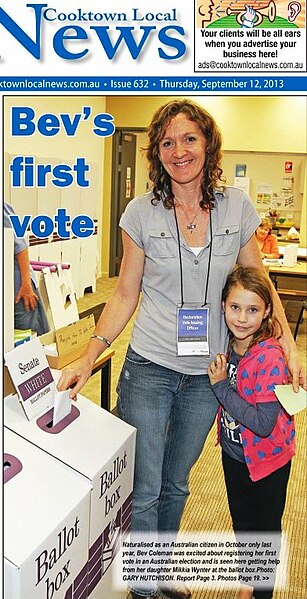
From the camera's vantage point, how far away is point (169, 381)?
3.92 feet

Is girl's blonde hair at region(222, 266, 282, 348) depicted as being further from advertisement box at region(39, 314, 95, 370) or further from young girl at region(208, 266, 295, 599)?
advertisement box at region(39, 314, 95, 370)

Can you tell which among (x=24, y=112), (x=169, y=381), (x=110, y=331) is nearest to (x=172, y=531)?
(x=169, y=381)

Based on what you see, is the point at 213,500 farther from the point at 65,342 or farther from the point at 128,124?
the point at 128,124

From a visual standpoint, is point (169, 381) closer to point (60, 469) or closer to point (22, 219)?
point (60, 469)

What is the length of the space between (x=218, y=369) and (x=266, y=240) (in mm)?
250

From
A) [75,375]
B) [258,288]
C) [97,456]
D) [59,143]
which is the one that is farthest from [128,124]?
[97,456]

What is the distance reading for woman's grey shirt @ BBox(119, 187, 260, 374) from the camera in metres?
1.09

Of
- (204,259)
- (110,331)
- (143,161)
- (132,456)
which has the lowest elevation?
(132,456)

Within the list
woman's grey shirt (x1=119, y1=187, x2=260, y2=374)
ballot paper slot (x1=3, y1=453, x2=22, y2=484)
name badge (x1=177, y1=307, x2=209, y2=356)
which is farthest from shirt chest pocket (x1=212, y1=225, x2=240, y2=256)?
ballot paper slot (x1=3, y1=453, x2=22, y2=484)

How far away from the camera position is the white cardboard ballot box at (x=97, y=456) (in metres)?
1.08

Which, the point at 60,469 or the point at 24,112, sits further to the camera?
the point at 60,469

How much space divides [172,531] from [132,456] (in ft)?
0.65

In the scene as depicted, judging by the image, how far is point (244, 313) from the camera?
1.09 metres

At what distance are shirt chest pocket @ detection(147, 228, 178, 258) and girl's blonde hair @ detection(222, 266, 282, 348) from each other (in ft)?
0.35
